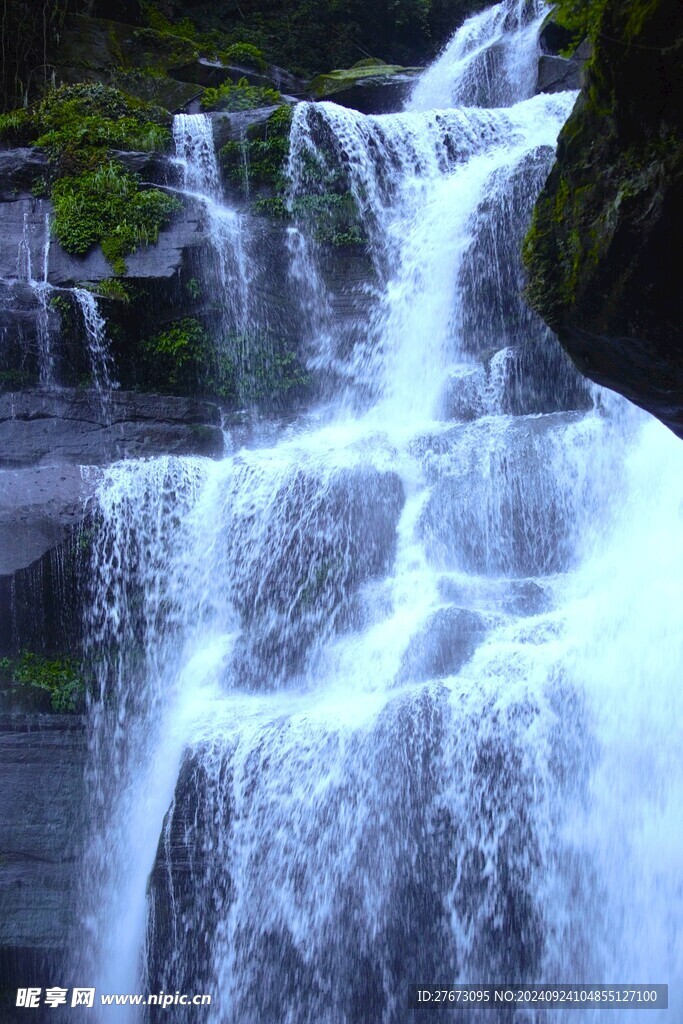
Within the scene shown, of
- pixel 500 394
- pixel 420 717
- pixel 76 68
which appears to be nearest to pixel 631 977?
pixel 420 717

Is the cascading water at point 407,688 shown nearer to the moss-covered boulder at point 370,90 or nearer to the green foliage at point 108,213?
the green foliage at point 108,213

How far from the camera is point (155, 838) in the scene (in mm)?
7977

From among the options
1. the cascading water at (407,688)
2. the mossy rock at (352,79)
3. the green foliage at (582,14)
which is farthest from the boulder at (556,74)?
the green foliage at (582,14)

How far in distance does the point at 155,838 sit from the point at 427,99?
14479mm

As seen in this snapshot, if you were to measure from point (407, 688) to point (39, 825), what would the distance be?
383 centimetres

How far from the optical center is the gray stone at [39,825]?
783 centimetres

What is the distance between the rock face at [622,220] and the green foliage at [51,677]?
21.3 ft

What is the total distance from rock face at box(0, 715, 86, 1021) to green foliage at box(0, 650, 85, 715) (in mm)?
150

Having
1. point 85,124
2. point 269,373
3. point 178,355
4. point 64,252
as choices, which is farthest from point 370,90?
point 178,355

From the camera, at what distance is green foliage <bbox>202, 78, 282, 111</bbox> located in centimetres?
1565

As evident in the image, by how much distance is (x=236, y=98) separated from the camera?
15727 millimetres

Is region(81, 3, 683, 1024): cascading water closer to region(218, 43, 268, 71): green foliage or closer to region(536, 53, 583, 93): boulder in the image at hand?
region(536, 53, 583, 93): boulder

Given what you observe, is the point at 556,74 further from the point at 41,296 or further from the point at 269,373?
the point at 41,296

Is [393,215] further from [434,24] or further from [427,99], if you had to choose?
[434,24]
